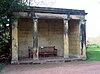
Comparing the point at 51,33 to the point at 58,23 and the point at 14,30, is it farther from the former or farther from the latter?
the point at 14,30

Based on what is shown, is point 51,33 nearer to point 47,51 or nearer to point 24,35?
point 47,51

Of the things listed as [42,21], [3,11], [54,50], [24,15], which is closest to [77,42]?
[54,50]

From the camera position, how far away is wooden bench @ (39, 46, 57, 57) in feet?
73.8

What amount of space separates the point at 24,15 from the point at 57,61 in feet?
14.0

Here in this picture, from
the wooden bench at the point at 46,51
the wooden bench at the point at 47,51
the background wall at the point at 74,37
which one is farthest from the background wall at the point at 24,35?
the background wall at the point at 74,37

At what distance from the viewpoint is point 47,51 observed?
2284 centimetres

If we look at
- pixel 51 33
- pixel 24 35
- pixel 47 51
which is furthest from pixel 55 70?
pixel 51 33

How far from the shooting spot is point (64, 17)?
21422mm

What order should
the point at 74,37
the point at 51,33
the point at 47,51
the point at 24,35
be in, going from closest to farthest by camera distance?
the point at 47,51, the point at 24,35, the point at 74,37, the point at 51,33

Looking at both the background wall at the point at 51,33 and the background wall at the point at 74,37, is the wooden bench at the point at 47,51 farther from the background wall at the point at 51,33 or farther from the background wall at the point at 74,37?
the background wall at the point at 74,37

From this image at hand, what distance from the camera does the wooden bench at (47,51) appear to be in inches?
886

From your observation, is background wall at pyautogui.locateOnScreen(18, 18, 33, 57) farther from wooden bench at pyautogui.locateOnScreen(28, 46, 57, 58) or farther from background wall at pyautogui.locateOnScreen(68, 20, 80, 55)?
background wall at pyautogui.locateOnScreen(68, 20, 80, 55)

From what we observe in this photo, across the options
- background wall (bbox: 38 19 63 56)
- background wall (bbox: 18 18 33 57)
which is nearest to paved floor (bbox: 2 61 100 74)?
background wall (bbox: 18 18 33 57)

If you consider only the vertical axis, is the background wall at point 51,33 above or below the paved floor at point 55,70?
above
